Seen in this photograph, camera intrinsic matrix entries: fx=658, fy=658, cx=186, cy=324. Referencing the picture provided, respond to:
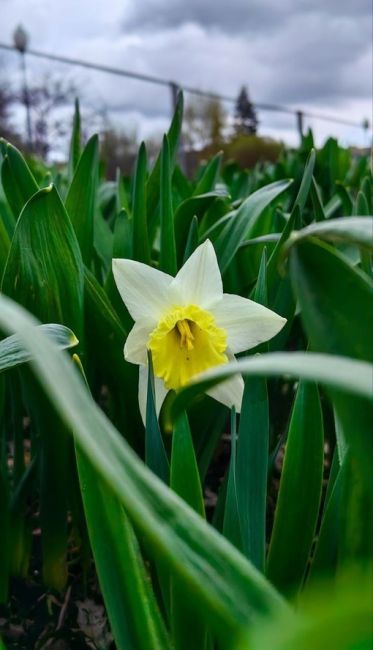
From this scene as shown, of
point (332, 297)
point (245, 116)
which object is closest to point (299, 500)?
point (332, 297)

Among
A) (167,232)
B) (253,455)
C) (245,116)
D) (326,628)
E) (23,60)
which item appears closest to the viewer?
(326,628)

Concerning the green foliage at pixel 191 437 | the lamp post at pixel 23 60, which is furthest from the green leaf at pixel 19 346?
the lamp post at pixel 23 60

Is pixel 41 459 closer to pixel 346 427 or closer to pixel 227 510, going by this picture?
pixel 227 510

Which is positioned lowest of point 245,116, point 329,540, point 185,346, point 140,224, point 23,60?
point 329,540

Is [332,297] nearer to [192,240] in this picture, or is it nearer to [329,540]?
[329,540]

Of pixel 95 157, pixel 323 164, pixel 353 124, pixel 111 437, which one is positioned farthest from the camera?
pixel 353 124

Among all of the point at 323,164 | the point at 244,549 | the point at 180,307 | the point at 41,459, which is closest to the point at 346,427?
the point at 244,549

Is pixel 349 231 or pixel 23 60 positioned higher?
pixel 23 60
